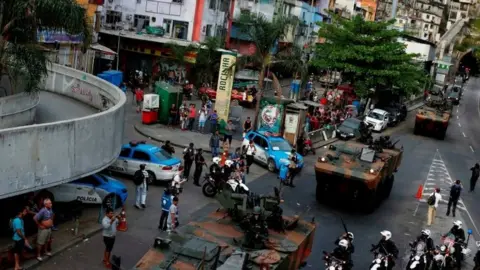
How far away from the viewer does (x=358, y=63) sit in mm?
49438

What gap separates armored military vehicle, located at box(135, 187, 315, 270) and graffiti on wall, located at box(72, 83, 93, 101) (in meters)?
12.0

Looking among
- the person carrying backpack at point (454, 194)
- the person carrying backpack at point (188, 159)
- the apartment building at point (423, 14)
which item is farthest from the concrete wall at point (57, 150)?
the apartment building at point (423, 14)

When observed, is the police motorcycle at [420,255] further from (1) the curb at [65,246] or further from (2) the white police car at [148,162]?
(2) the white police car at [148,162]

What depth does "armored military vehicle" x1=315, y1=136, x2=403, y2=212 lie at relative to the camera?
21.8 meters

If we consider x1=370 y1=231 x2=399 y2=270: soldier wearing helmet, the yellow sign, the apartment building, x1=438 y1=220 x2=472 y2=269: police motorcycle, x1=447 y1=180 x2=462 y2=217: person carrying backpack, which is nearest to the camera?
x1=370 y1=231 x2=399 y2=270: soldier wearing helmet

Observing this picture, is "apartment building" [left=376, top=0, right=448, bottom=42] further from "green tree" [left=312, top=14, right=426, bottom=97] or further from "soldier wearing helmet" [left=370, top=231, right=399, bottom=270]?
"soldier wearing helmet" [left=370, top=231, right=399, bottom=270]

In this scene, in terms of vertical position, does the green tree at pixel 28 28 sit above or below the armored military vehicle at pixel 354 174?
above

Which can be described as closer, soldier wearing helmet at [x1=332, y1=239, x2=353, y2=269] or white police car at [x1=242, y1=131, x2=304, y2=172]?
soldier wearing helmet at [x1=332, y1=239, x2=353, y2=269]

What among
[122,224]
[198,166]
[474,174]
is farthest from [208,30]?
[122,224]

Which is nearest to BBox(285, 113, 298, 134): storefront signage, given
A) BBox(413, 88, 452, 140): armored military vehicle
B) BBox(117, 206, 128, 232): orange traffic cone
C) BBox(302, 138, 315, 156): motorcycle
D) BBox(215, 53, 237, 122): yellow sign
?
BBox(302, 138, 315, 156): motorcycle

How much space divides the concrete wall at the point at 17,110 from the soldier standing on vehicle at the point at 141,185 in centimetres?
375

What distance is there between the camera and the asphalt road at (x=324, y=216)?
16734 mm

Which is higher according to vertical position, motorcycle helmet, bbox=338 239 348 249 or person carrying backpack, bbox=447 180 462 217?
motorcycle helmet, bbox=338 239 348 249

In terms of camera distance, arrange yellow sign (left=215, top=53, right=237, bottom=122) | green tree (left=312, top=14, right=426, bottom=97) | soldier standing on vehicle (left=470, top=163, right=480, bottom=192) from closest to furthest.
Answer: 1. soldier standing on vehicle (left=470, top=163, right=480, bottom=192)
2. yellow sign (left=215, top=53, right=237, bottom=122)
3. green tree (left=312, top=14, right=426, bottom=97)
